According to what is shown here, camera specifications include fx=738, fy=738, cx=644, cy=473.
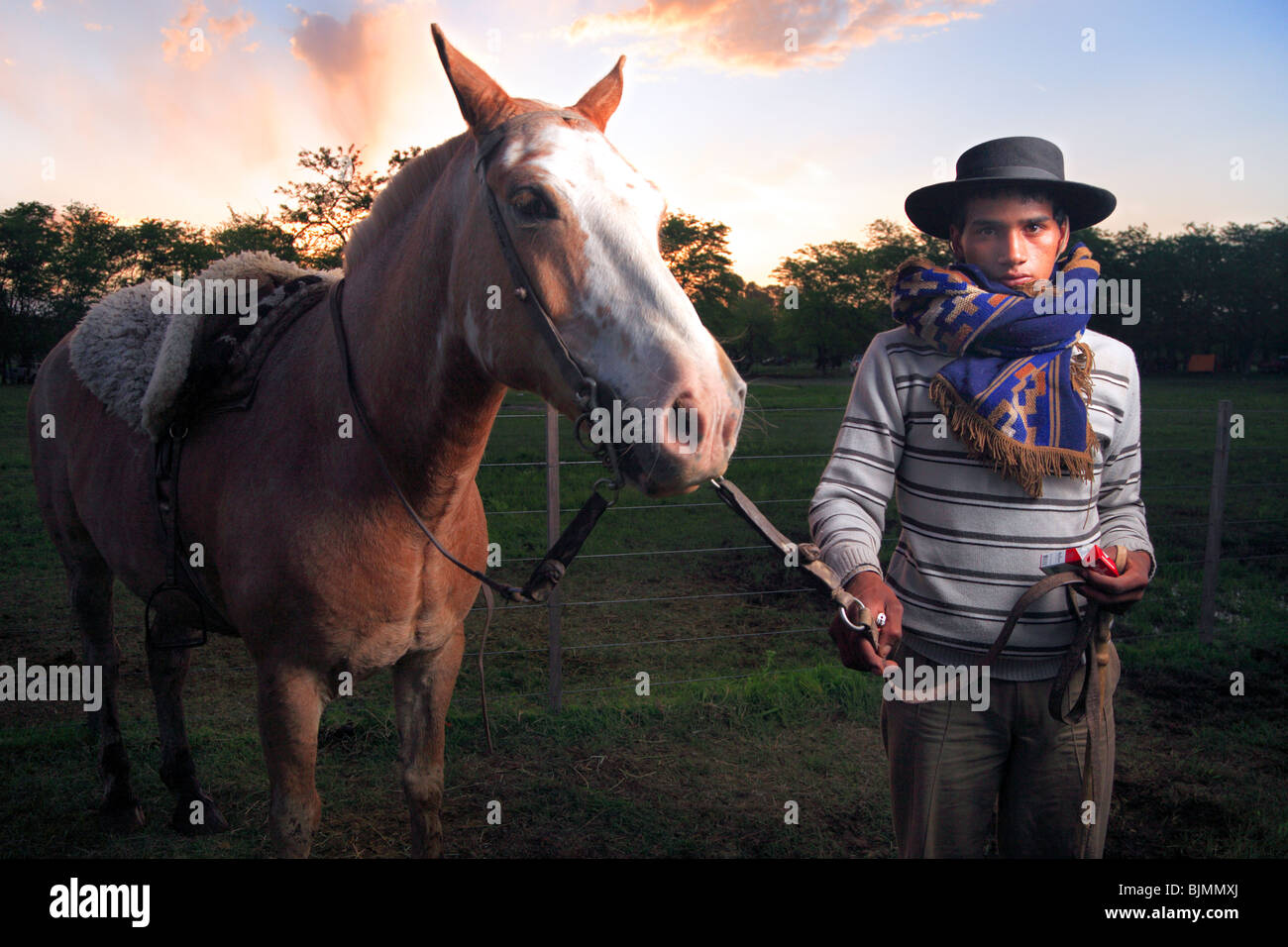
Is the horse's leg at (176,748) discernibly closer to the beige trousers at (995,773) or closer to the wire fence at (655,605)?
the wire fence at (655,605)

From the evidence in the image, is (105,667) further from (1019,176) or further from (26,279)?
(26,279)

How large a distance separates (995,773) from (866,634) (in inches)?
27.5

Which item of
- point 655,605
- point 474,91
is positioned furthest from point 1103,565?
point 655,605

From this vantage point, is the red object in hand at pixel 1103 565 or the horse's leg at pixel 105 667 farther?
the horse's leg at pixel 105 667

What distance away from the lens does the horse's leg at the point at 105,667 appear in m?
3.54

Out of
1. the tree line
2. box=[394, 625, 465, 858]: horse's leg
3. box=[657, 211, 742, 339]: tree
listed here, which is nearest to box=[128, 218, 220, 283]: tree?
the tree line

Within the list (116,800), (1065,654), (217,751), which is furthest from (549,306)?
(217,751)

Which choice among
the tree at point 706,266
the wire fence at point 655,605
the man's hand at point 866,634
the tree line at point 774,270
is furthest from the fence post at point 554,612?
the tree at point 706,266

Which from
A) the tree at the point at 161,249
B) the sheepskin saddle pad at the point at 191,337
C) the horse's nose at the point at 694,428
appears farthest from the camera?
the tree at the point at 161,249

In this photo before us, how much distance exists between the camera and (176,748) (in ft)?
11.8

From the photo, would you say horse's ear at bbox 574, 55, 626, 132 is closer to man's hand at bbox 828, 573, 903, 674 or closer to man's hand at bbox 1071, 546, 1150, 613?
man's hand at bbox 828, 573, 903, 674

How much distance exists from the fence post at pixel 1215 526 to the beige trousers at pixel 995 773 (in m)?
Answer: 5.06

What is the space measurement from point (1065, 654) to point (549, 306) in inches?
62.9
